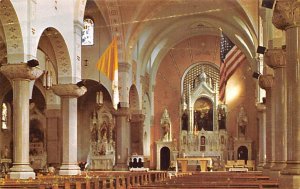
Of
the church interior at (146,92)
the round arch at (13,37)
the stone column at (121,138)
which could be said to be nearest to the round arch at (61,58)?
the church interior at (146,92)

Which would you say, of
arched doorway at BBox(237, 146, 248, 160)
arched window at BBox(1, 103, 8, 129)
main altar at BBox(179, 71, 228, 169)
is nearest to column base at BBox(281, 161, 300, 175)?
arched window at BBox(1, 103, 8, 129)

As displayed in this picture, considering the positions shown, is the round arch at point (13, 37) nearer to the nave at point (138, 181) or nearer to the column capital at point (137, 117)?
the nave at point (138, 181)

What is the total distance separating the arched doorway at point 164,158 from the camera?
42.3 meters

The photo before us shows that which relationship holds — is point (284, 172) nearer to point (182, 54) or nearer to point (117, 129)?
point (117, 129)

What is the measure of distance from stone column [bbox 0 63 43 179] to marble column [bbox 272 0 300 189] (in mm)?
9009

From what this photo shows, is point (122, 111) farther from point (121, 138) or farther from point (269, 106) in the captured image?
point (269, 106)

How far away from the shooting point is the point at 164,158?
42.4 m

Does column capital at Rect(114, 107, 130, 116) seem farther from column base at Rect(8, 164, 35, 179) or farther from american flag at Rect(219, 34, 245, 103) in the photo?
column base at Rect(8, 164, 35, 179)

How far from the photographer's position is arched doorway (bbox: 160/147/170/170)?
139 ft

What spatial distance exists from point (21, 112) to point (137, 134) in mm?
20532

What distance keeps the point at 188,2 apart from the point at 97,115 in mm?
9486

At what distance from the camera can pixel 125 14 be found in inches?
1252

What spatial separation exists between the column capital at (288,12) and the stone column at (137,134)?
86.4 ft

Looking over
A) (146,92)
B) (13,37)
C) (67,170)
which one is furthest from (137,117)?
(13,37)
